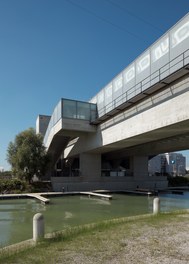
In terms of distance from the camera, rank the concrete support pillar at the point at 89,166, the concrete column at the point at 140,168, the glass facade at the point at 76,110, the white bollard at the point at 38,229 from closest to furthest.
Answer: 1. the white bollard at the point at 38,229
2. the glass facade at the point at 76,110
3. the concrete support pillar at the point at 89,166
4. the concrete column at the point at 140,168

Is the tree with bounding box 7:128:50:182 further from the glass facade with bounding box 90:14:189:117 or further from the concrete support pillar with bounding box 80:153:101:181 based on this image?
the glass facade with bounding box 90:14:189:117

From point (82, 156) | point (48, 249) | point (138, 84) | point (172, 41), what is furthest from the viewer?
point (82, 156)

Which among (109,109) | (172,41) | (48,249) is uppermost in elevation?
(172,41)

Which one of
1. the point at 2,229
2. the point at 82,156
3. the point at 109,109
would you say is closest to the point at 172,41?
the point at 109,109

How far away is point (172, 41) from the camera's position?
20.8 m

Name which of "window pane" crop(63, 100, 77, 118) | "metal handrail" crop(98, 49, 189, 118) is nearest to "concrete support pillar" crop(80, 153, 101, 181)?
"window pane" crop(63, 100, 77, 118)

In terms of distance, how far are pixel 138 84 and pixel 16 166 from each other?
19.9 m

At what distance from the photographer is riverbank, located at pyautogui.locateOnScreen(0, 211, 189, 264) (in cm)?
630

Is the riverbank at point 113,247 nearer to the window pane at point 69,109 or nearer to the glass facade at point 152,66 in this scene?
the glass facade at point 152,66

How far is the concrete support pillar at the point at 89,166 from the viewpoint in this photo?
4106 cm

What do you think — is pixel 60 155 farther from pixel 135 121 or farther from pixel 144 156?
pixel 135 121

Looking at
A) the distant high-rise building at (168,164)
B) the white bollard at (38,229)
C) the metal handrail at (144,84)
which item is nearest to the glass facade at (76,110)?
the metal handrail at (144,84)

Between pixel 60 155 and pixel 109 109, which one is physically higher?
pixel 109 109

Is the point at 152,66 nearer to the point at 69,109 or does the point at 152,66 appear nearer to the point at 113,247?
the point at 69,109
